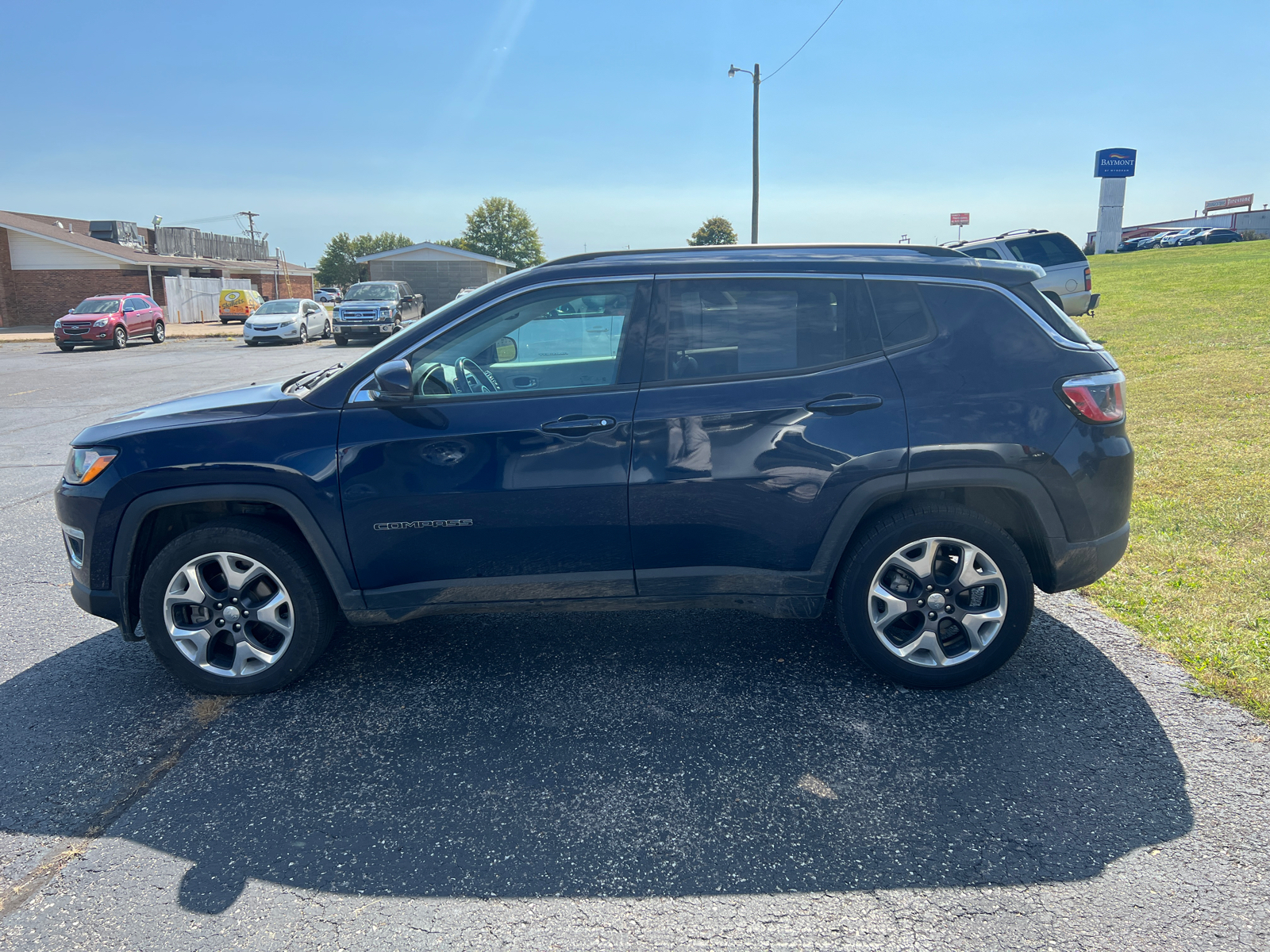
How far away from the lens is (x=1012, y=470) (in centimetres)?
359

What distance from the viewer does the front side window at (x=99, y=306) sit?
2780cm

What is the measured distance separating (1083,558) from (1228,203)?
11617cm

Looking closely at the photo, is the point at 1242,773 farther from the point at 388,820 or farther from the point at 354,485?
the point at 354,485

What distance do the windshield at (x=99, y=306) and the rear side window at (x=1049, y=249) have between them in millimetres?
26692

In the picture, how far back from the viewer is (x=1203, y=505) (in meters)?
6.13

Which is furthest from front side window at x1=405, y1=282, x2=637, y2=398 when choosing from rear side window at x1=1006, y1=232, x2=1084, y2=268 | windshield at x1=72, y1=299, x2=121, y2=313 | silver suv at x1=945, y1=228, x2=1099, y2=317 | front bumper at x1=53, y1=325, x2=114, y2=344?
windshield at x1=72, y1=299, x2=121, y2=313

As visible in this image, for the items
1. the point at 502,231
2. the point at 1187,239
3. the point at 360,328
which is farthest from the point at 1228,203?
the point at 360,328

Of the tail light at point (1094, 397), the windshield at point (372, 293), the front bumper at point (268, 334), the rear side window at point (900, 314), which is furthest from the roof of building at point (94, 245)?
the tail light at point (1094, 397)

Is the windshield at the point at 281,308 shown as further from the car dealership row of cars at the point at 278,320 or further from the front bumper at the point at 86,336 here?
the front bumper at the point at 86,336

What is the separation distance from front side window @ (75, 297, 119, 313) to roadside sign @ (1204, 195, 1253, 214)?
107 metres

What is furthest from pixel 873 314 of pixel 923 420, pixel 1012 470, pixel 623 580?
pixel 623 580

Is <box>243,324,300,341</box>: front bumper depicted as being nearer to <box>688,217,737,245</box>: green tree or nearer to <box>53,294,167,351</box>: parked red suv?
<box>53,294,167,351</box>: parked red suv

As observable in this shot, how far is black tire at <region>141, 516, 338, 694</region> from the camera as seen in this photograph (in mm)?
3645

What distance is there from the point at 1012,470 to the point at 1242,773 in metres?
1.34
